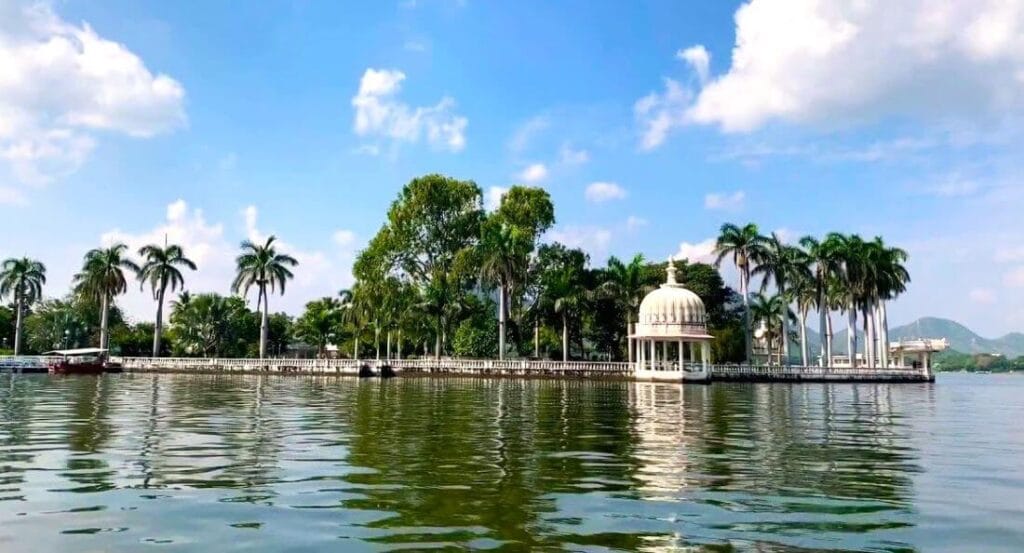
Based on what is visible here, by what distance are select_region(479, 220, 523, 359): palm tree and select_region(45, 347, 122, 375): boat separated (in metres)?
33.2

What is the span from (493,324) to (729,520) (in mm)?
67125

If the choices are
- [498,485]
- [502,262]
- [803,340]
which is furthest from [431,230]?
[498,485]

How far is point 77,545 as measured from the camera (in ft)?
23.4

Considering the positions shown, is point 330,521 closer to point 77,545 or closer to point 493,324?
point 77,545

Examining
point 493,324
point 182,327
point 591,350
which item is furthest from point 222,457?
point 182,327

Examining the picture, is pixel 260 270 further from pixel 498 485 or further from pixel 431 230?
pixel 498 485

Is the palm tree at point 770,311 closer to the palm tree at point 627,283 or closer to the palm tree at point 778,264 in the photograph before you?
the palm tree at point 778,264

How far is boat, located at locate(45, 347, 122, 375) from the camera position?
63603 millimetres

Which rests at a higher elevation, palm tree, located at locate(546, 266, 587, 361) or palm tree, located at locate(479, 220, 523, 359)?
palm tree, located at locate(479, 220, 523, 359)

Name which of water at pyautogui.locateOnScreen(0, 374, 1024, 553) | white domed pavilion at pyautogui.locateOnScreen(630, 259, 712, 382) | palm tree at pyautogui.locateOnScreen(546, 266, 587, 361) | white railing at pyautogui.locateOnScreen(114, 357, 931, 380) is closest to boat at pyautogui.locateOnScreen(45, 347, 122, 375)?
white railing at pyautogui.locateOnScreen(114, 357, 931, 380)

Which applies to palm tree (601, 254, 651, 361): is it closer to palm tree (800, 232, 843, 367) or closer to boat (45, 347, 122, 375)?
palm tree (800, 232, 843, 367)

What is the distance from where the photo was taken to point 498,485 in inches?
404

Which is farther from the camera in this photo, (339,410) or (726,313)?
(726,313)

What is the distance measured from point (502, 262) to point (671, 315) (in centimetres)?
1514
